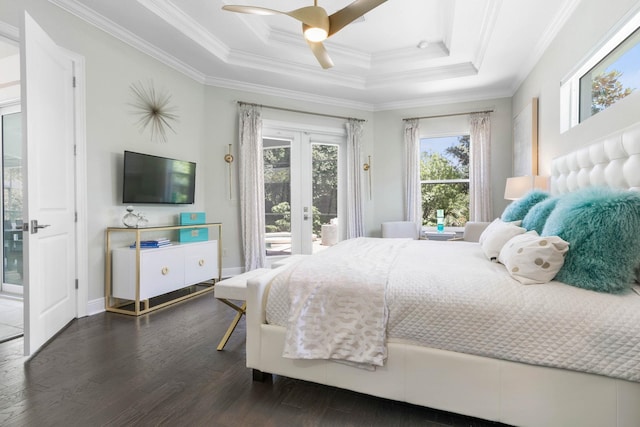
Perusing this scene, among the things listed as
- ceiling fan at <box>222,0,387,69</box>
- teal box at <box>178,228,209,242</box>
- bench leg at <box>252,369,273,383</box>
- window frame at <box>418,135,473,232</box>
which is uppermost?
ceiling fan at <box>222,0,387,69</box>

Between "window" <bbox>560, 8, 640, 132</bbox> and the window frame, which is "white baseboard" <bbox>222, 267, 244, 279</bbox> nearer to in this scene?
the window frame

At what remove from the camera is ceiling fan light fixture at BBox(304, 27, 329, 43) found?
2182 millimetres

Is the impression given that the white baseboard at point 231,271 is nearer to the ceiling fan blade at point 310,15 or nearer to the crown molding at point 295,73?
the crown molding at point 295,73

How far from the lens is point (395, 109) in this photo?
17.1ft

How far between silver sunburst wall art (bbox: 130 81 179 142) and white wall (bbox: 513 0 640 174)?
4.20 metres

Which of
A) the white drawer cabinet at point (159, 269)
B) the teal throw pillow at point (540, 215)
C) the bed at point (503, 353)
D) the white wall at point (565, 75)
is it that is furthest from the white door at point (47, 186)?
the white wall at point (565, 75)

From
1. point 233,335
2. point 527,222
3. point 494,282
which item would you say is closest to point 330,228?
point 233,335

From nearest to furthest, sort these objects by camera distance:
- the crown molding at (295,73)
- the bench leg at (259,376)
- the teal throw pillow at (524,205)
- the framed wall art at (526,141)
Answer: the bench leg at (259,376)
the teal throw pillow at (524,205)
the crown molding at (295,73)
the framed wall art at (526,141)

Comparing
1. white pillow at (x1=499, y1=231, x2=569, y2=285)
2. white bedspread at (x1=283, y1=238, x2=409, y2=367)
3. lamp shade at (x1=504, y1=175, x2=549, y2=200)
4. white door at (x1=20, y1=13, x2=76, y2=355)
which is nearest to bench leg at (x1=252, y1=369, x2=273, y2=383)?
white bedspread at (x1=283, y1=238, x2=409, y2=367)

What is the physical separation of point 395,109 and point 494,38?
2016 mm

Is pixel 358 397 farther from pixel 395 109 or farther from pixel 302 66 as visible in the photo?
pixel 395 109

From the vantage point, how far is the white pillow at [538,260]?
1406mm

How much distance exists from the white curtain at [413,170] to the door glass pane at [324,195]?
122 centimetres

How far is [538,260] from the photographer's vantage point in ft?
4.70
